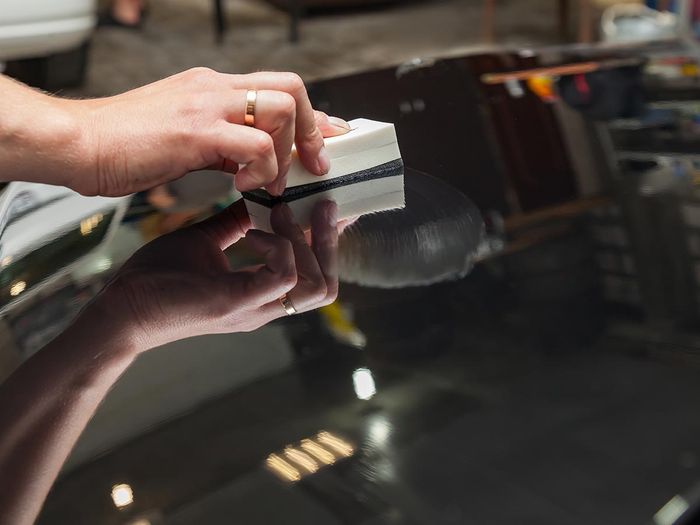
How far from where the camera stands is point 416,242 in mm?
614

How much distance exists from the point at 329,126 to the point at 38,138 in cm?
25

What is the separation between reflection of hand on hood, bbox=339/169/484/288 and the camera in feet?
1.84

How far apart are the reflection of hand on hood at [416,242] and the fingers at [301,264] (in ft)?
0.07

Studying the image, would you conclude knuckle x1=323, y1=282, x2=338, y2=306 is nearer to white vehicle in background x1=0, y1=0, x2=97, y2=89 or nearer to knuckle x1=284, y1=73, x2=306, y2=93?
knuckle x1=284, y1=73, x2=306, y2=93

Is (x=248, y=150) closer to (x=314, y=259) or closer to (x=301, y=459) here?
(x=314, y=259)

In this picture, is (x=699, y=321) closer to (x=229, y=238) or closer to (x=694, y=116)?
(x=229, y=238)

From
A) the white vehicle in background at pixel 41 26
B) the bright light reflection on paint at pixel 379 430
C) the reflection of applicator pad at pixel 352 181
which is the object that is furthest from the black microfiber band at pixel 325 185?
the white vehicle in background at pixel 41 26

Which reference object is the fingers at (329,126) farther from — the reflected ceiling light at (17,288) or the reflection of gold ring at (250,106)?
the reflected ceiling light at (17,288)

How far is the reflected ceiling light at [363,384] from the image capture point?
411 millimetres

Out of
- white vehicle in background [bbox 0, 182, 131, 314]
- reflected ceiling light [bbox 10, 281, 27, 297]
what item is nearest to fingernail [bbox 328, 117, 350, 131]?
white vehicle in background [bbox 0, 182, 131, 314]

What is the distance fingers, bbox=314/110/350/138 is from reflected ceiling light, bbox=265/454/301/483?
0.42 metres

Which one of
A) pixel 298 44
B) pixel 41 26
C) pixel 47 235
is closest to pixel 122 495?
pixel 47 235

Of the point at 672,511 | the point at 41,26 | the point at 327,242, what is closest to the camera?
the point at 672,511

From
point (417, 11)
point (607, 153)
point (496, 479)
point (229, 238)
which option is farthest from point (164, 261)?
point (417, 11)
